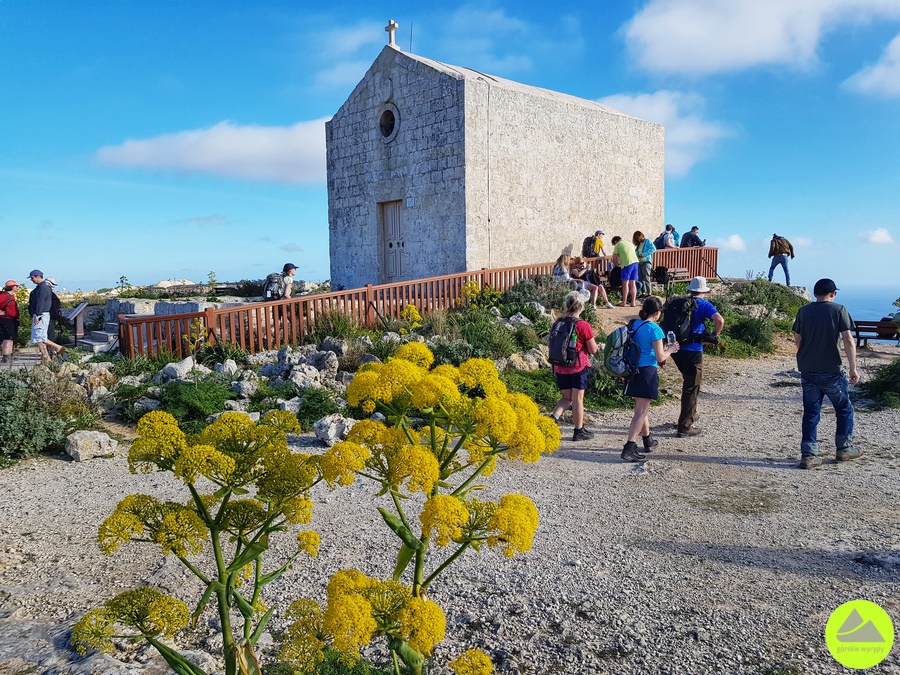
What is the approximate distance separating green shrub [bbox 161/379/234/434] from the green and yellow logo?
6119 mm

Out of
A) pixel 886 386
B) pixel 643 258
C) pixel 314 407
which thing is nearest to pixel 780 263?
pixel 643 258

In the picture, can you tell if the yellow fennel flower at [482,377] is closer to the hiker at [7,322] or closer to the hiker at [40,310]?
the hiker at [40,310]

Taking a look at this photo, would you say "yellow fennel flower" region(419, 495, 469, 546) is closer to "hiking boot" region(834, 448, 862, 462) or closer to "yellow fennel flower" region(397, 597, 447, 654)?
"yellow fennel flower" region(397, 597, 447, 654)

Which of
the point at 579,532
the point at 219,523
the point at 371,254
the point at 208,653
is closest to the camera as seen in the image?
the point at 219,523

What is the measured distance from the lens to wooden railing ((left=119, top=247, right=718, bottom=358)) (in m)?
9.93

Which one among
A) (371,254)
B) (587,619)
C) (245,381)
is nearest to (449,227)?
(371,254)

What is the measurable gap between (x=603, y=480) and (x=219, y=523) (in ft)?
15.3

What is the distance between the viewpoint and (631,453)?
6.61 meters

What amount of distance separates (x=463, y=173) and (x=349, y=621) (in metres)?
13.7

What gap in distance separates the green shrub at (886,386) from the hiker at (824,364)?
9.99ft

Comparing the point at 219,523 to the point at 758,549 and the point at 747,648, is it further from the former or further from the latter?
the point at 758,549

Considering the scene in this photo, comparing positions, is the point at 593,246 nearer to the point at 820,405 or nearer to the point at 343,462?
the point at 820,405

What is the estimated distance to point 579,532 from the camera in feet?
15.6

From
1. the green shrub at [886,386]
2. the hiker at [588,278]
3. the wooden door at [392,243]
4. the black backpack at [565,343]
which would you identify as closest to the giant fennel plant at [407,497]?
the black backpack at [565,343]
